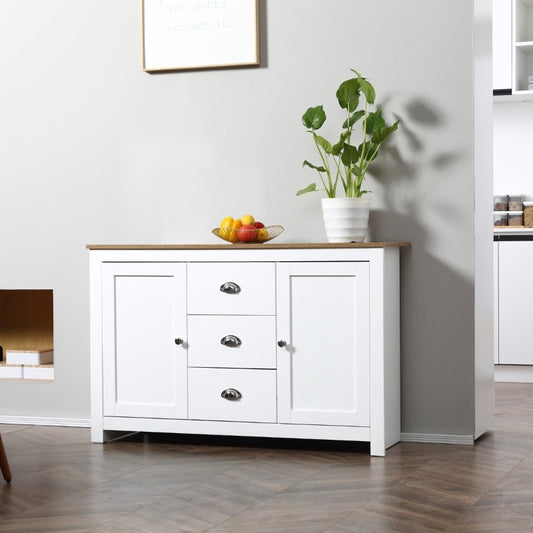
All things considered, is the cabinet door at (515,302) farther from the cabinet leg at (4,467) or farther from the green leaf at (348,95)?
the cabinet leg at (4,467)

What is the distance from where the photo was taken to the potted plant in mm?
3992

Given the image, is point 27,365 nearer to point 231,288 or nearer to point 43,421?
point 43,421

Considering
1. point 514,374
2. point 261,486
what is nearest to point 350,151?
point 261,486

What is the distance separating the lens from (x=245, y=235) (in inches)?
159

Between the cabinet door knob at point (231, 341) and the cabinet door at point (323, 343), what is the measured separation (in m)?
0.17

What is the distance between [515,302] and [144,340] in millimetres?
2630

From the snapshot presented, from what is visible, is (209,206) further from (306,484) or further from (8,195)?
(306,484)

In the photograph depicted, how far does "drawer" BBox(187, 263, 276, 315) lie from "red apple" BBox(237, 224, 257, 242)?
13 cm

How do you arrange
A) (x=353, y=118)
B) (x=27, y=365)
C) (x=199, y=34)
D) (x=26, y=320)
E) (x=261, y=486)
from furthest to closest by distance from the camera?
(x=26, y=320), (x=27, y=365), (x=199, y=34), (x=353, y=118), (x=261, y=486)

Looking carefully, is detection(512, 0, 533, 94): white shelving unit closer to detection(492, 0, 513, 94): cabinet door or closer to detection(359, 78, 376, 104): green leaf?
detection(492, 0, 513, 94): cabinet door

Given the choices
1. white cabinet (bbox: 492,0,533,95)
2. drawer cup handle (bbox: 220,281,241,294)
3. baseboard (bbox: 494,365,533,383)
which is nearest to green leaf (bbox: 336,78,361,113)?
drawer cup handle (bbox: 220,281,241,294)

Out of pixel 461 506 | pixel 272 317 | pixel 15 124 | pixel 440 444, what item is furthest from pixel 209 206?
pixel 461 506

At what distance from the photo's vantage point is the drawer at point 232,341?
3932 millimetres

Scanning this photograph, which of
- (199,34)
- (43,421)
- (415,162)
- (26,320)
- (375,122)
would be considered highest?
(199,34)
